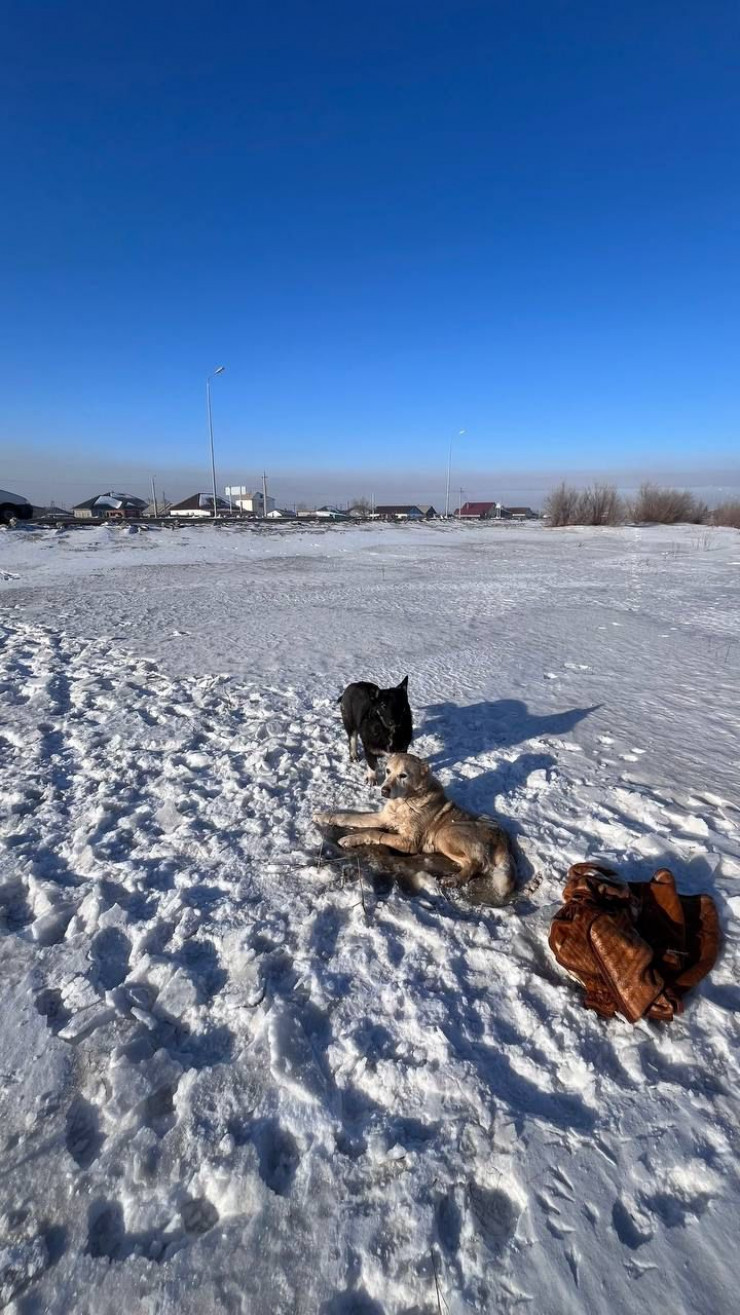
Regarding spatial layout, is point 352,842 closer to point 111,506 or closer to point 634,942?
point 634,942

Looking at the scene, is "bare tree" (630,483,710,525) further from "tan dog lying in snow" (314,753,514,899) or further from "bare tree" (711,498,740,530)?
"tan dog lying in snow" (314,753,514,899)

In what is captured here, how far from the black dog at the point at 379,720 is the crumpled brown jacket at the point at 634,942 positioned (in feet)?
6.07

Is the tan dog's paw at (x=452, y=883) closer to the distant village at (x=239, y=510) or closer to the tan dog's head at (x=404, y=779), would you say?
the tan dog's head at (x=404, y=779)

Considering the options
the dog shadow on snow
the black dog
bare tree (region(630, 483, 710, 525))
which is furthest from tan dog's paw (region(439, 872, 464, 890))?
bare tree (region(630, 483, 710, 525))

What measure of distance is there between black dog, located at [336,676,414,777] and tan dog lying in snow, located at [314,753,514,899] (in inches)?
31.3

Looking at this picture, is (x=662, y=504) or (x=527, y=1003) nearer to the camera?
(x=527, y=1003)

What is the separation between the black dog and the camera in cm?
448

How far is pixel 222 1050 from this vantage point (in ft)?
7.65

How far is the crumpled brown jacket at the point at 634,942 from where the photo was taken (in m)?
2.43

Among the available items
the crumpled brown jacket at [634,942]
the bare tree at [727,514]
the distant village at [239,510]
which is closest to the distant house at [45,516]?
the distant village at [239,510]

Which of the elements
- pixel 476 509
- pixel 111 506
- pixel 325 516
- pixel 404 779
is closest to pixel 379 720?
pixel 404 779

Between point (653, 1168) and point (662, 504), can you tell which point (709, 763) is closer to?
point (653, 1168)

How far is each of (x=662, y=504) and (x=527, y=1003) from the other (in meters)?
52.4

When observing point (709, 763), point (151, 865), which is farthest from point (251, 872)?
point (709, 763)
